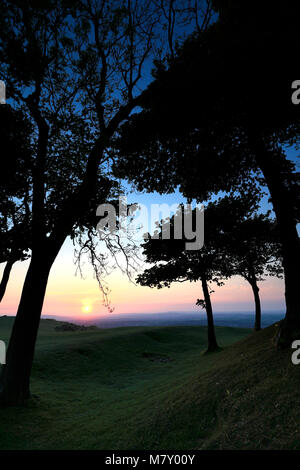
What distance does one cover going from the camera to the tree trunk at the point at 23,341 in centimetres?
1145

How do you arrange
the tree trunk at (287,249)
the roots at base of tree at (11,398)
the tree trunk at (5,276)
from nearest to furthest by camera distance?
the tree trunk at (287,249)
the roots at base of tree at (11,398)
the tree trunk at (5,276)

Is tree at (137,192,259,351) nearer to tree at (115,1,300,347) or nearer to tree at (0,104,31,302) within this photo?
tree at (115,1,300,347)

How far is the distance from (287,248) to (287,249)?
4 centimetres

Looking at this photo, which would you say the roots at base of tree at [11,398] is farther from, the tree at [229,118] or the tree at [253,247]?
the tree at [253,247]

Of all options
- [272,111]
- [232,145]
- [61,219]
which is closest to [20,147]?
[61,219]

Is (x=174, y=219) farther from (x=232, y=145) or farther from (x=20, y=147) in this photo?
(x=20, y=147)

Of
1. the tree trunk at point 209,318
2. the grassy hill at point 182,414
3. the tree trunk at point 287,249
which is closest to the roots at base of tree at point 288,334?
the tree trunk at point 287,249

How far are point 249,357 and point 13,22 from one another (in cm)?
1861

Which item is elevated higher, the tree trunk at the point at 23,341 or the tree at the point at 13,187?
the tree at the point at 13,187

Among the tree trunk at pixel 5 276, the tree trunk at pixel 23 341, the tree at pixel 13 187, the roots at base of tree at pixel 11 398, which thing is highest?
the tree at pixel 13 187

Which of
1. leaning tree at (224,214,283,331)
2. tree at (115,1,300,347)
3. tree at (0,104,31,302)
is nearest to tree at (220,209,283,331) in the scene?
leaning tree at (224,214,283,331)

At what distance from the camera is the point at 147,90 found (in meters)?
13.6

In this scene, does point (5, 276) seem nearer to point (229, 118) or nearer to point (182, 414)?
point (182, 414)

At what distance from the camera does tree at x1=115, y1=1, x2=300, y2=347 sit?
1059 cm
